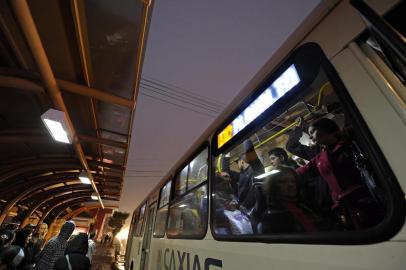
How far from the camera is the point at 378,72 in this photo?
0.84m

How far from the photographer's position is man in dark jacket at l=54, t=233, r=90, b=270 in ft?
10.5

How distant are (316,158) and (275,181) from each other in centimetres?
32

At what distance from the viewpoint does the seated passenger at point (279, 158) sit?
1.61m

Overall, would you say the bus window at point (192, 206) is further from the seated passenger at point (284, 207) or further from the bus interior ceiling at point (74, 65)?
the bus interior ceiling at point (74, 65)

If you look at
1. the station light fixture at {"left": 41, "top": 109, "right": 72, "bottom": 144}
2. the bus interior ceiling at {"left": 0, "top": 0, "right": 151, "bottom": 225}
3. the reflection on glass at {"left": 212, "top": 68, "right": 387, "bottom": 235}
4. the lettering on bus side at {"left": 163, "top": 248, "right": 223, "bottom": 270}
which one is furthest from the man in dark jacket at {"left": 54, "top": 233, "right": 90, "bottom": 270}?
the reflection on glass at {"left": 212, "top": 68, "right": 387, "bottom": 235}

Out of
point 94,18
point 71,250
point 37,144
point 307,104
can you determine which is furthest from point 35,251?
point 307,104

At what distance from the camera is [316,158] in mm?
1381

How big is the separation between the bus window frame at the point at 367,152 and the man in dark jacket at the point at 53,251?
3352 mm

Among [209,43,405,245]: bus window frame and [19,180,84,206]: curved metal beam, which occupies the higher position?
[19,180,84,206]: curved metal beam

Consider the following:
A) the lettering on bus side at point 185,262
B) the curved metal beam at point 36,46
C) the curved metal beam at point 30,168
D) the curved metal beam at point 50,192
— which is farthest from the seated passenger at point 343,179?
the curved metal beam at point 50,192

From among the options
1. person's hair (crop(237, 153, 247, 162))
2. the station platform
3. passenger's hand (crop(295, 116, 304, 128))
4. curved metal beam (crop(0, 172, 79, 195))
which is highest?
curved metal beam (crop(0, 172, 79, 195))

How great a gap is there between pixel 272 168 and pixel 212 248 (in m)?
0.87

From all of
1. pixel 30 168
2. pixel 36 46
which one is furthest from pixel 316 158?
pixel 30 168

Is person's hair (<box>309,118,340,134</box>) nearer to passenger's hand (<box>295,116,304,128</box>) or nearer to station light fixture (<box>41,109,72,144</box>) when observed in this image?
passenger's hand (<box>295,116,304,128</box>)
